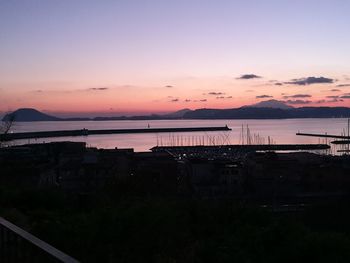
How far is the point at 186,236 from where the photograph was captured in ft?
13.6

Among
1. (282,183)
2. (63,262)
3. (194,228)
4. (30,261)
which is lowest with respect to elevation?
(282,183)

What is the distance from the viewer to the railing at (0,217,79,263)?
4.96ft

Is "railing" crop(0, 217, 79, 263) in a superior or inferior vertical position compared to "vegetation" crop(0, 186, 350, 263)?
superior

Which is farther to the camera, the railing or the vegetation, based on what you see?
the vegetation

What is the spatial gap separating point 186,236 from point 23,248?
2451mm

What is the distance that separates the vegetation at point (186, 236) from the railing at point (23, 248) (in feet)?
4.37

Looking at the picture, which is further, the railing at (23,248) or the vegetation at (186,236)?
the vegetation at (186,236)

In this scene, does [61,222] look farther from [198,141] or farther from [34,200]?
[198,141]

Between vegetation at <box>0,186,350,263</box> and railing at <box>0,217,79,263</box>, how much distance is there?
1.33m

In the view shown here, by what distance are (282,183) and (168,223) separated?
13551 millimetres

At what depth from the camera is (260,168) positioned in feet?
66.6

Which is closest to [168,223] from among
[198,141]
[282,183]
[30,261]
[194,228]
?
[194,228]

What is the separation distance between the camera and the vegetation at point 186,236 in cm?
354

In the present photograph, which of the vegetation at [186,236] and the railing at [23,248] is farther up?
the railing at [23,248]
